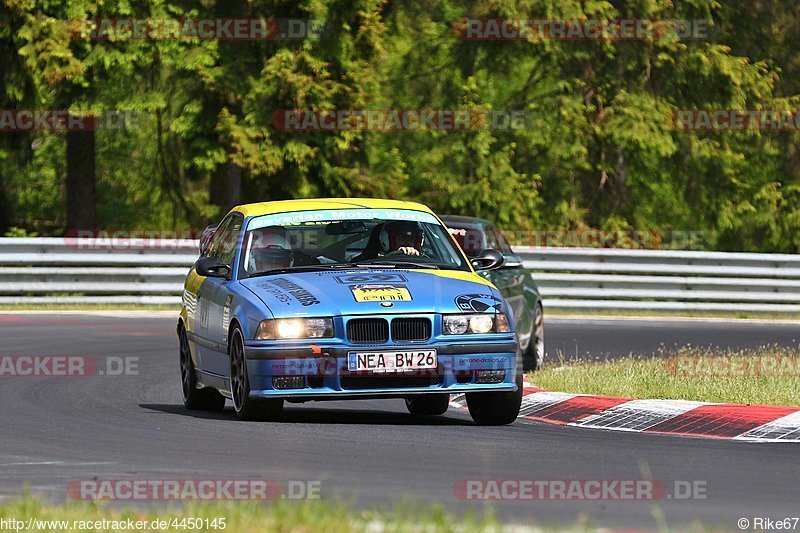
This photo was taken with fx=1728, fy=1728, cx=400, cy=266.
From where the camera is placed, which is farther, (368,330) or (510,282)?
(510,282)

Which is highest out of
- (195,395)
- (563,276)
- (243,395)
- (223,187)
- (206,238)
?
(206,238)

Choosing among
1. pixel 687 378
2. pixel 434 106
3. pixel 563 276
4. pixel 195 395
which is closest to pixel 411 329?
pixel 195 395

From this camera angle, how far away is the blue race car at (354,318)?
11086mm

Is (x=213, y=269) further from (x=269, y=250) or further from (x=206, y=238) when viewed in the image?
(x=206, y=238)

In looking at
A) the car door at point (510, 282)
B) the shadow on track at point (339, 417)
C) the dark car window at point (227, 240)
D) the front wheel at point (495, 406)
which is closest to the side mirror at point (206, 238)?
the dark car window at point (227, 240)

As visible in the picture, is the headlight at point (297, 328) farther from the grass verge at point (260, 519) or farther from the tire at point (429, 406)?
the grass verge at point (260, 519)

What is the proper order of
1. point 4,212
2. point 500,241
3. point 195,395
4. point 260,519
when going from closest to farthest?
point 260,519 < point 195,395 < point 500,241 < point 4,212

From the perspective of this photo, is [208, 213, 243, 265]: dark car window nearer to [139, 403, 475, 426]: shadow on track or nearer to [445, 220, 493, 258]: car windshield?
[139, 403, 475, 426]: shadow on track

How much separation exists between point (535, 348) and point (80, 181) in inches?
664

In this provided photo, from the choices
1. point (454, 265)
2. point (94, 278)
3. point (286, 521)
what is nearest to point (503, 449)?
point (454, 265)

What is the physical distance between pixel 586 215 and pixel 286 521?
1235 inches

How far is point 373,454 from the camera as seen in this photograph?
→ 9766 millimetres

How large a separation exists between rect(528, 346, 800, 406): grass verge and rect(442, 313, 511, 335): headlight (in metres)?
2.24

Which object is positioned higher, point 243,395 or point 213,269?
point 213,269
